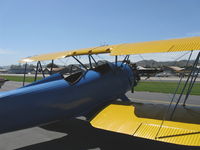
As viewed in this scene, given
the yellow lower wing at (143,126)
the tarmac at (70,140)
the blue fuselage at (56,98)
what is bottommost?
the tarmac at (70,140)

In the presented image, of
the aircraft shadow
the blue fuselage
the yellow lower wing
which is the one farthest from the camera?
the aircraft shadow

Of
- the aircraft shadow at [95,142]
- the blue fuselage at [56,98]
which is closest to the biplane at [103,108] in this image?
the blue fuselage at [56,98]

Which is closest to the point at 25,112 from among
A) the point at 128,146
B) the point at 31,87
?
the point at 31,87

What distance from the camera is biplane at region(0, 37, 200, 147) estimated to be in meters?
3.30

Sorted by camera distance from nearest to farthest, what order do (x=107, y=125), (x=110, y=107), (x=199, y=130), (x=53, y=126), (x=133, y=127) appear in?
(x=199, y=130) → (x=133, y=127) → (x=107, y=125) → (x=110, y=107) → (x=53, y=126)

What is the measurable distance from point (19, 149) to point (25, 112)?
0.87m

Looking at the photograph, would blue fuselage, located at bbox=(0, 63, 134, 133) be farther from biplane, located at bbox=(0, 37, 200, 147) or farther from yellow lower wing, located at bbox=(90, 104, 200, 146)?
yellow lower wing, located at bbox=(90, 104, 200, 146)

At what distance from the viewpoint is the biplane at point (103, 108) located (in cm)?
330

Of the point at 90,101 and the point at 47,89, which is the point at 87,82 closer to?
the point at 90,101

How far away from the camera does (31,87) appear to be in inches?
160

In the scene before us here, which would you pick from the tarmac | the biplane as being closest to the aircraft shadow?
the tarmac

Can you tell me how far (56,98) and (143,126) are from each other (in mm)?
1787

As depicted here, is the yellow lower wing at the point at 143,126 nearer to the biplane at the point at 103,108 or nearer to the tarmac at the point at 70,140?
the biplane at the point at 103,108

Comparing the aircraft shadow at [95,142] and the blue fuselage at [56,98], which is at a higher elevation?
the blue fuselage at [56,98]
